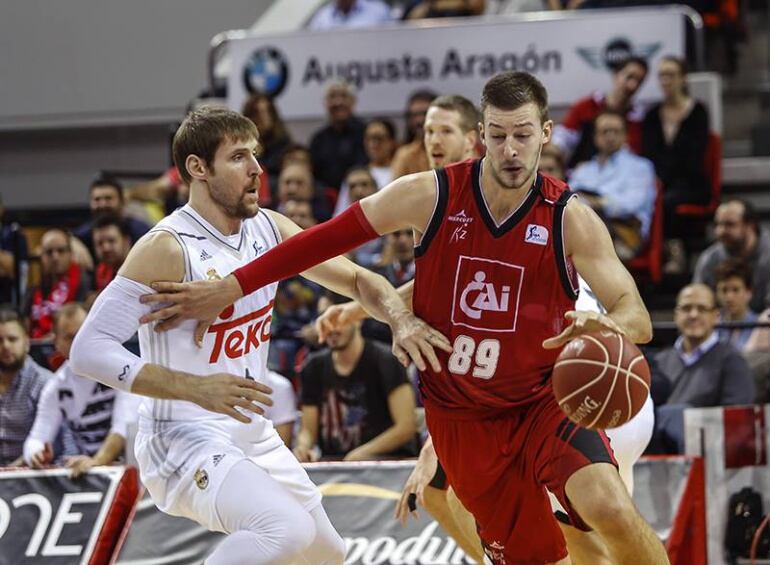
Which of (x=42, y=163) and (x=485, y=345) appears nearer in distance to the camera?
(x=485, y=345)

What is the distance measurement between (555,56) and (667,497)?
5188 mm

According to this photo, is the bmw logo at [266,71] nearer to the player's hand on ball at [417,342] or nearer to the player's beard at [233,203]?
the player's beard at [233,203]

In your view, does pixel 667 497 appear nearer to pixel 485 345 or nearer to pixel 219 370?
pixel 485 345

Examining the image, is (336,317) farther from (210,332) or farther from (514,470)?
(514,470)

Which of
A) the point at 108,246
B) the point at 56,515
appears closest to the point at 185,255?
the point at 56,515

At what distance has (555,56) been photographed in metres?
11.3

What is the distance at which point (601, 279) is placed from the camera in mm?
4918

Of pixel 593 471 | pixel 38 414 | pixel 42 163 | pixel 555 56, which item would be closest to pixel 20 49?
pixel 42 163

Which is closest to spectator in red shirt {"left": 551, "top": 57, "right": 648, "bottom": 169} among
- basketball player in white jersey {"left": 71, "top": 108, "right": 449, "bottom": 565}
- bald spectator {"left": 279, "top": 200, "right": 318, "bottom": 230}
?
bald spectator {"left": 279, "top": 200, "right": 318, "bottom": 230}

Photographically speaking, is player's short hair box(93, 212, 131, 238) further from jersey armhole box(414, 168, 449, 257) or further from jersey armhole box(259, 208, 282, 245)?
jersey armhole box(414, 168, 449, 257)

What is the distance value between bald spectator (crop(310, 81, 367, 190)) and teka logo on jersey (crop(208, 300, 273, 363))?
20.2 ft

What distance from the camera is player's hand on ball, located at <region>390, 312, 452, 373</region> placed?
195 inches

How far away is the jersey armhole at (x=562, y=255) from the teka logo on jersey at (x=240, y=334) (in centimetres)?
120

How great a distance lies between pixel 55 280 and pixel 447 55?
154 inches
